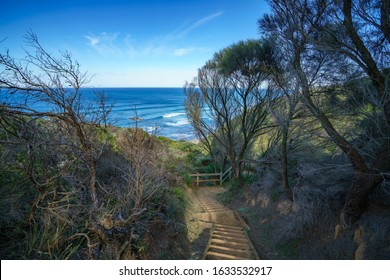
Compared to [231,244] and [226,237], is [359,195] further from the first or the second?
[226,237]

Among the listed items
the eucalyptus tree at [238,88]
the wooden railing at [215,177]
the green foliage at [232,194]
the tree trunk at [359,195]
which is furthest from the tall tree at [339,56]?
the wooden railing at [215,177]

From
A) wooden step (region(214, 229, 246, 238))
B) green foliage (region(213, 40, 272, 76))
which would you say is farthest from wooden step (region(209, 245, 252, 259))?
green foliage (region(213, 40, 272, 76))

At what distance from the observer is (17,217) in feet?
9.62

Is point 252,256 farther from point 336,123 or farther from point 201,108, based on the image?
point 201,108

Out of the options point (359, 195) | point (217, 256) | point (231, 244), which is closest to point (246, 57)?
point (359, 195)

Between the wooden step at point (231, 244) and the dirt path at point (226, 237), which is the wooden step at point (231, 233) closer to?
the dirt path at point (226, 237)

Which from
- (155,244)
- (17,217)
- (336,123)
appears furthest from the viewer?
(336,123)

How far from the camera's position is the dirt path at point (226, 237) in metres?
4.62

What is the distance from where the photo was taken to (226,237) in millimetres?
5477

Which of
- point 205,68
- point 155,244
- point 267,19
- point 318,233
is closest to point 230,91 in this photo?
point 205,68

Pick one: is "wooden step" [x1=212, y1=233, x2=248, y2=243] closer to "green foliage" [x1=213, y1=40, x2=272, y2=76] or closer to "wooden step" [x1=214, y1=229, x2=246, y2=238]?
"wooden step" [x1=214, y1=229, x2=246, y2=238]

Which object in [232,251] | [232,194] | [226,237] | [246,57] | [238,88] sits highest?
[246,57]

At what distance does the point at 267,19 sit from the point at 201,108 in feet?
22.9

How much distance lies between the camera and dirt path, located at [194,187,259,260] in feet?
15.1
